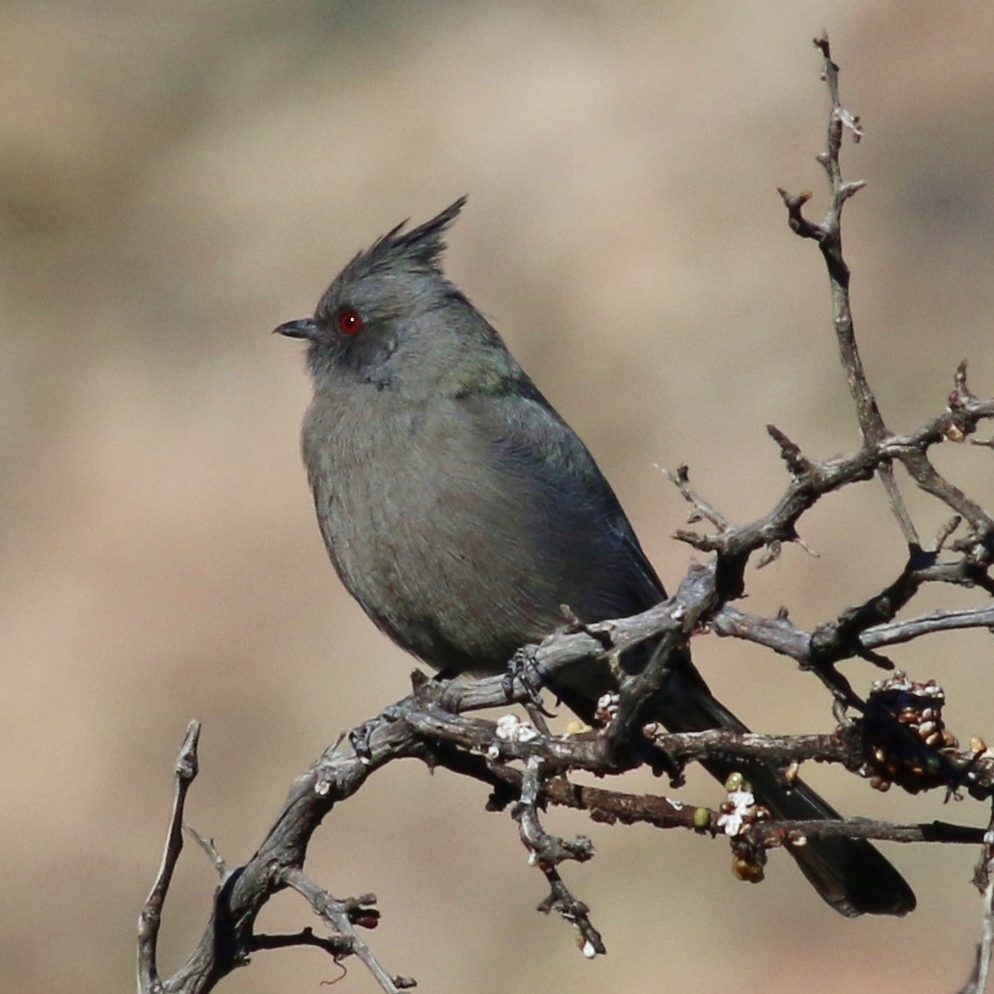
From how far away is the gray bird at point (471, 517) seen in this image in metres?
6.46

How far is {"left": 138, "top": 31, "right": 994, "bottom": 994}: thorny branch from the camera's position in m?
3.44

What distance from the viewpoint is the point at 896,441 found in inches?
132

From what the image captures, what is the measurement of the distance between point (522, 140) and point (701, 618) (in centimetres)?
1423

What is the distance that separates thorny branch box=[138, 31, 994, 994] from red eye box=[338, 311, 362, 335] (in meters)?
3.01

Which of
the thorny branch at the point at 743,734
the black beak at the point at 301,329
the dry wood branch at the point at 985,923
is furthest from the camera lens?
the black beak at the point at 301,329

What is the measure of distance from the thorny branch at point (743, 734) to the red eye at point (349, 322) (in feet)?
9.86

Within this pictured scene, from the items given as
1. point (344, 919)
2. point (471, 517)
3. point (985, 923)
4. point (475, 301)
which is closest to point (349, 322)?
point (471, 517)

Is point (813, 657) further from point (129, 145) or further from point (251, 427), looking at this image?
point (129, 145)

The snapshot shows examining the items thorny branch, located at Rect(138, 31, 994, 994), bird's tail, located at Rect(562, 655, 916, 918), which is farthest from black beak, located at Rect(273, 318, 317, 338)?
thorny branch, located at Rect(138, 31, 994, 994)

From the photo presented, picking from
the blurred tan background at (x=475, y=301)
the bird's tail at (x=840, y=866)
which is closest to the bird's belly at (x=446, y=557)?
the bird's tail at (x=840, y=866)

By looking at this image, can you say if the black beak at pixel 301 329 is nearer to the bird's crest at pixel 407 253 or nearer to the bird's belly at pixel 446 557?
the bird's crest at pixel 407 253

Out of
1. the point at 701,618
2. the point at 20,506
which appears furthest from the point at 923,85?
the point at 701,618

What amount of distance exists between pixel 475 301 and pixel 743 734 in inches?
458

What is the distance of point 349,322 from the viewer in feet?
24.9
